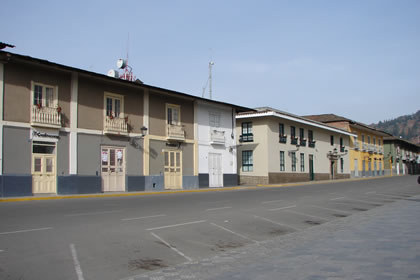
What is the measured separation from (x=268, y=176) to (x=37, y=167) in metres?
21.3

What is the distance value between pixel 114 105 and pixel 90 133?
→ 2.66 m

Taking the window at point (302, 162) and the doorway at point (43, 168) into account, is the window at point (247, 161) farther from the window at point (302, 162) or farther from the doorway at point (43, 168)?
the doorway at point (43, 168)

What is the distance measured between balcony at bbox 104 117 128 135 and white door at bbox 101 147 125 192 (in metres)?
1.01

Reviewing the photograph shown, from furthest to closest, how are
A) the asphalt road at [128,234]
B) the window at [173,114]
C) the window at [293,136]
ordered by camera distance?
the window at [293,136] → the window at [173,114] → the asphalt road at [128,234]

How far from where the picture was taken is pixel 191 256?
26.3ft

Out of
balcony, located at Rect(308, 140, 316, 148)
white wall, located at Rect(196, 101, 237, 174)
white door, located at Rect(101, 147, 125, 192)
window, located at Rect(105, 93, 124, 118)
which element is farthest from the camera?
balcony, located at Rect(308, 140, 316, 148)

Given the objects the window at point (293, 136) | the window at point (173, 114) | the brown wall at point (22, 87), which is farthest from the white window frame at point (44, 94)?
the window at point (293, 136)

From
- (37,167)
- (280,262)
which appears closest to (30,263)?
(280,262)

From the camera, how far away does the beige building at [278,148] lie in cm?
3712

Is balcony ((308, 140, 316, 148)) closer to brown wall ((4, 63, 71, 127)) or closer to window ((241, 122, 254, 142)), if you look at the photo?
window ((241, 122, 254, 142))

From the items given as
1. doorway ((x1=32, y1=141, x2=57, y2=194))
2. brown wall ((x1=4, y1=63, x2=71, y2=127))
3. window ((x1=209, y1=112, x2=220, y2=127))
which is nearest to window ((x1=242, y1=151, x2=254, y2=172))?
window ((x1=209, y1=112, x2=220, y2=127))

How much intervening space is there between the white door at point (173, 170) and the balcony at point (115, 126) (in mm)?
4039

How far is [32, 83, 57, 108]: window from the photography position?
20719 millimetres

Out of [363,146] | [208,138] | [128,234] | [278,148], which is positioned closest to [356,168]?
[363,146]
